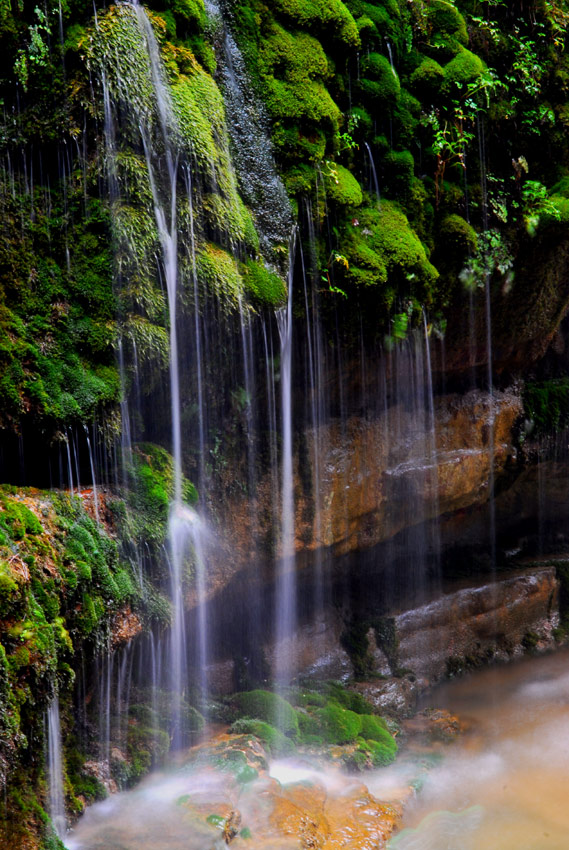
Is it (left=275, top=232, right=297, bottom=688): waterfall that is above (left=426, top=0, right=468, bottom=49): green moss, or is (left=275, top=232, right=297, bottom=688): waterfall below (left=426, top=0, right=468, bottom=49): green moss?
below

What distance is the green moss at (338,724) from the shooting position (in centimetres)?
714

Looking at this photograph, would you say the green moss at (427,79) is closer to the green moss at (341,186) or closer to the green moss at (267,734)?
the green moss at (341,186)

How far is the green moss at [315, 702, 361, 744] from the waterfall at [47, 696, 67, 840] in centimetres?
311

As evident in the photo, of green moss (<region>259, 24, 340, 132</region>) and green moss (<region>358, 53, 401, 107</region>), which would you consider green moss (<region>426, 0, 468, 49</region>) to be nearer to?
green moss (<region>358, 53, 401, 107</region>)

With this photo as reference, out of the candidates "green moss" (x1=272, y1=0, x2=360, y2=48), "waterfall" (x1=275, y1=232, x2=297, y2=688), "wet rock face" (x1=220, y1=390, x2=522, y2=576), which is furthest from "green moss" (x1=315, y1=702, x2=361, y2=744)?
"green moss" (x1=272, y1=0, x2=360, y2=48)

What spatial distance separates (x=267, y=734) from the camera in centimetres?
667

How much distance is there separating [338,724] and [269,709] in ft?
2.50

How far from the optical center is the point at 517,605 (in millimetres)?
10141

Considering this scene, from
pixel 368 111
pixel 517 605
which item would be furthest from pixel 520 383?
pixel 368 111

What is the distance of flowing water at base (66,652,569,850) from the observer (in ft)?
15.8

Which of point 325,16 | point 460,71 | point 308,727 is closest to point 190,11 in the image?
point 325,16

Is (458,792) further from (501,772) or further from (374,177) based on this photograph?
(374,177)

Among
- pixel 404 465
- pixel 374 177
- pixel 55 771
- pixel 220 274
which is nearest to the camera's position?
pixel 55 771

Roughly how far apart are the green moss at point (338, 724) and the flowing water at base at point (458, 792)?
471mm
